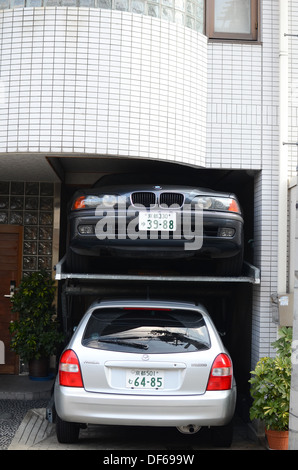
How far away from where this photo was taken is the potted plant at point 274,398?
4.68 m

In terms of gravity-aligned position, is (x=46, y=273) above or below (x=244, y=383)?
above

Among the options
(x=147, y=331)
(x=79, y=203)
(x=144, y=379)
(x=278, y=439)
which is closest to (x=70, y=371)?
(x=144, y=379)

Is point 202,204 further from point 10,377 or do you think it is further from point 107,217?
point 10,377

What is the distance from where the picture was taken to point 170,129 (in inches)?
231

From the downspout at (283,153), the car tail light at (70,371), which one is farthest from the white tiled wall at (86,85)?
the car tail light at (70,371)

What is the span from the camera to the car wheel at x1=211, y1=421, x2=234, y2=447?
4824 millimetres

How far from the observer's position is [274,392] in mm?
4723

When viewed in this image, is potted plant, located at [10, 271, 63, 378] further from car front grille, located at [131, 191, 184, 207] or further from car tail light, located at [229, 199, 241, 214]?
car tail light, located at [229, 199, 241, 214]

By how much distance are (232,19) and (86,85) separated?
2.13 meters

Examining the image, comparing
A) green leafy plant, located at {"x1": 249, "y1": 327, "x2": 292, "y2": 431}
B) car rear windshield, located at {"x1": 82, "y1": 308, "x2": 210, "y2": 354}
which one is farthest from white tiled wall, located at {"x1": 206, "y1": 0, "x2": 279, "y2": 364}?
car rear windshield, located at {"x1": 82, "y1": 308, "x2": 210, "y2": 354}

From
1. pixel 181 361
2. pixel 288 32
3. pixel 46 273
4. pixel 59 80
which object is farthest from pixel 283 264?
pixel 46 273

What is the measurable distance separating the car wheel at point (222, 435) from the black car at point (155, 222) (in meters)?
1.67

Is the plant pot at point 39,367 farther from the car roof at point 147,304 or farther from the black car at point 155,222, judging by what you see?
the car roof at point 147,304

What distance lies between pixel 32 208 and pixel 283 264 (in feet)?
13.2
